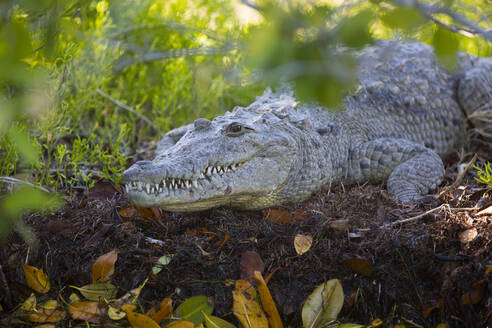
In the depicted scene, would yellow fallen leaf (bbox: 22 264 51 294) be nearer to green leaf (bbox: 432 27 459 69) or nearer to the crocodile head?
the crocodile head

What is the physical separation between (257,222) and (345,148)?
1.43m

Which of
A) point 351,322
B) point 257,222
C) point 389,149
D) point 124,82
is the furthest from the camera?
point 124,82

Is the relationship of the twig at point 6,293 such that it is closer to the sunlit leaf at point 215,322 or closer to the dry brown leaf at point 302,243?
the sunlit leaf at point 215,322

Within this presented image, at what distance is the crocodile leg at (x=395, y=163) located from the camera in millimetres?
3355

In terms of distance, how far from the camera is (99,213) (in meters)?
2.75

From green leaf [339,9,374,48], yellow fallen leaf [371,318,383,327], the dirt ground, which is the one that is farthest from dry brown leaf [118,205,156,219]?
green leaf [339,9,374,48]

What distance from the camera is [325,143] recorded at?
11.5ft

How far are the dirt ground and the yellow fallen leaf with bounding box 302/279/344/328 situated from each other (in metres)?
0.06

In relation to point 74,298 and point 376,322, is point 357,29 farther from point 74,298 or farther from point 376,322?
point 74,298

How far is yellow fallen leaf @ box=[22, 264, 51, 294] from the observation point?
2.19 metres

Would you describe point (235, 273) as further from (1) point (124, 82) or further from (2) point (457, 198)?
(1) point (124, 82)

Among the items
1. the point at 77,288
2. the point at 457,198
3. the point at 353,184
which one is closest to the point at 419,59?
the point at 353,184

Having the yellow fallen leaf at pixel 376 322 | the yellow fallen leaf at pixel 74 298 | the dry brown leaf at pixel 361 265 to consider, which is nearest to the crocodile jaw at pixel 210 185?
the yellow fallen leaf at pixel 74 298

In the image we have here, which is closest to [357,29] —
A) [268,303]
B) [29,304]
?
[268,303]
